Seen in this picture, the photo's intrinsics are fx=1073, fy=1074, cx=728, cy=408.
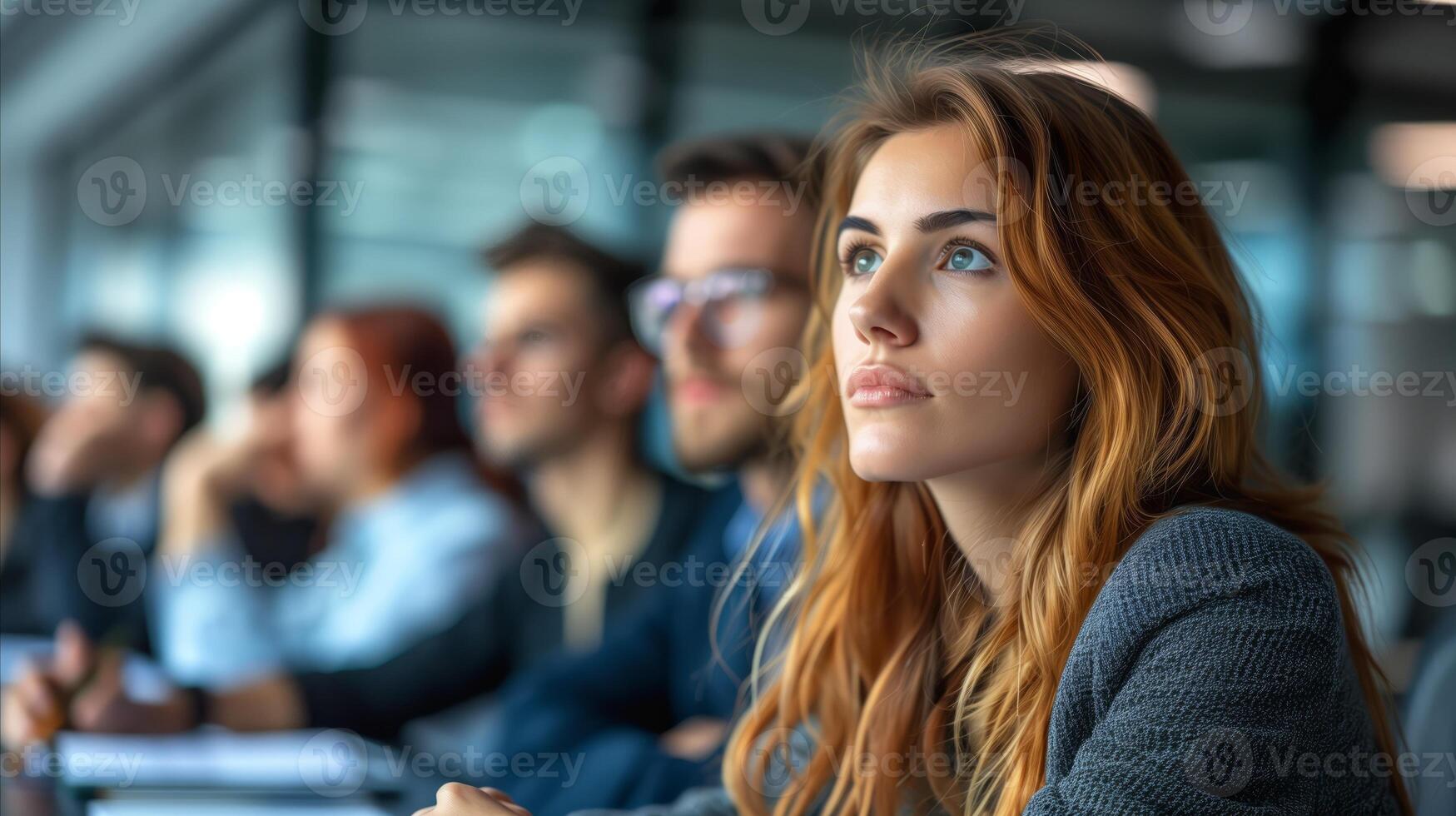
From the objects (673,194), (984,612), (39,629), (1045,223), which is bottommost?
(39,629)

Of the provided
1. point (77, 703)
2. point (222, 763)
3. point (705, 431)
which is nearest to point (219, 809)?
point (222, 763)

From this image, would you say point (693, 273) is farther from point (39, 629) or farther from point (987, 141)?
point (39, 629)

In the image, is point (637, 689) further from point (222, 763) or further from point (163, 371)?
point (163, 371)

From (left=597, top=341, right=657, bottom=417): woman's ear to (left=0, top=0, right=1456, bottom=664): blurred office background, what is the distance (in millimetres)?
546

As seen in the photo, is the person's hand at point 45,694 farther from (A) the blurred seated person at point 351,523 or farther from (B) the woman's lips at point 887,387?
(B) the woman's lips at point 887,387

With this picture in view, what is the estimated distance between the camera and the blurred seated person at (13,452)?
7.95 feet

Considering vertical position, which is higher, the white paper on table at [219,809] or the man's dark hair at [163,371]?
the man's dark hair at [163,371]

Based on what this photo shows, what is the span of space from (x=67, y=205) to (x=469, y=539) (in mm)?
1589

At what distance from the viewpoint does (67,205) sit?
2.84 metres

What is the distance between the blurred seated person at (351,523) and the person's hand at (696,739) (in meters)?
0.70

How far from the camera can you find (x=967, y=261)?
2.85 ft

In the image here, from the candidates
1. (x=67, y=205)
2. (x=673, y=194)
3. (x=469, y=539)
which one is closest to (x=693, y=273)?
(x=673, y=194)

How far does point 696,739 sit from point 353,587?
4.04 feet

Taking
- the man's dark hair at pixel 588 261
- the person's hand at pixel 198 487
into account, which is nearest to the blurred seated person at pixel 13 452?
the person's hand at pixel 198 487
